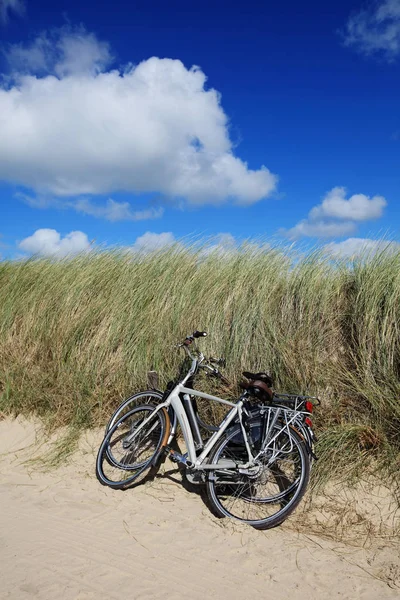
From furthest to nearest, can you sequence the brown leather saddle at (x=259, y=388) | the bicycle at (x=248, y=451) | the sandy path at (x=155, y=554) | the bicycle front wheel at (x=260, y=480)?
the brown leather saddle at (x=259, y=388) < the bicycle at (x=248, y=451) < the bicycle front wheel at (x=260, y=480) < the sandy path at (x=155, y=554)

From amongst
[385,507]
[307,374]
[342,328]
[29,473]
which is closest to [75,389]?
[29,473]

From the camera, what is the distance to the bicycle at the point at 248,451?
4.22 meters

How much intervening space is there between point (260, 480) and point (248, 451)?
0.42 m

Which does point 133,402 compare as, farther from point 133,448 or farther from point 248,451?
point 248,451

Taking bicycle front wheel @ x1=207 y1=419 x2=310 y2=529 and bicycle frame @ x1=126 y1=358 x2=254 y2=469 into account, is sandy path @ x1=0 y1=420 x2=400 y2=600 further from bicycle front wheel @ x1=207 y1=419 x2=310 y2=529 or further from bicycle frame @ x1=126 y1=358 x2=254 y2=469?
bicycle frame @ x1=126 y1=358 x2=254 y2=469

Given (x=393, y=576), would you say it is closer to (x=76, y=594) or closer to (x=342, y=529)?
(x=342, y=529)

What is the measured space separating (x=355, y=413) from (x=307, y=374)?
61cm

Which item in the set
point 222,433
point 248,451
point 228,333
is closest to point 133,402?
point 228,333

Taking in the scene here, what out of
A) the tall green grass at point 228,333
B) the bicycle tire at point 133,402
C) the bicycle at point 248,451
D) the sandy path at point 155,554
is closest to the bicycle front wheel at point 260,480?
the bicycle at point 248,451

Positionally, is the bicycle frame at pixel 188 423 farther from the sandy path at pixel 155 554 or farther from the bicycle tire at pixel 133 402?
the sandy path at pixel 155 554

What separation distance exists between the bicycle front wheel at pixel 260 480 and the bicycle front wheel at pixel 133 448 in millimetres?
669

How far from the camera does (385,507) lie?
13.5 ft

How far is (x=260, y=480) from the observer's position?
4.45 meters

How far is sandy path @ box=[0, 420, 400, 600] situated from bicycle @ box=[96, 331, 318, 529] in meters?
0.25
